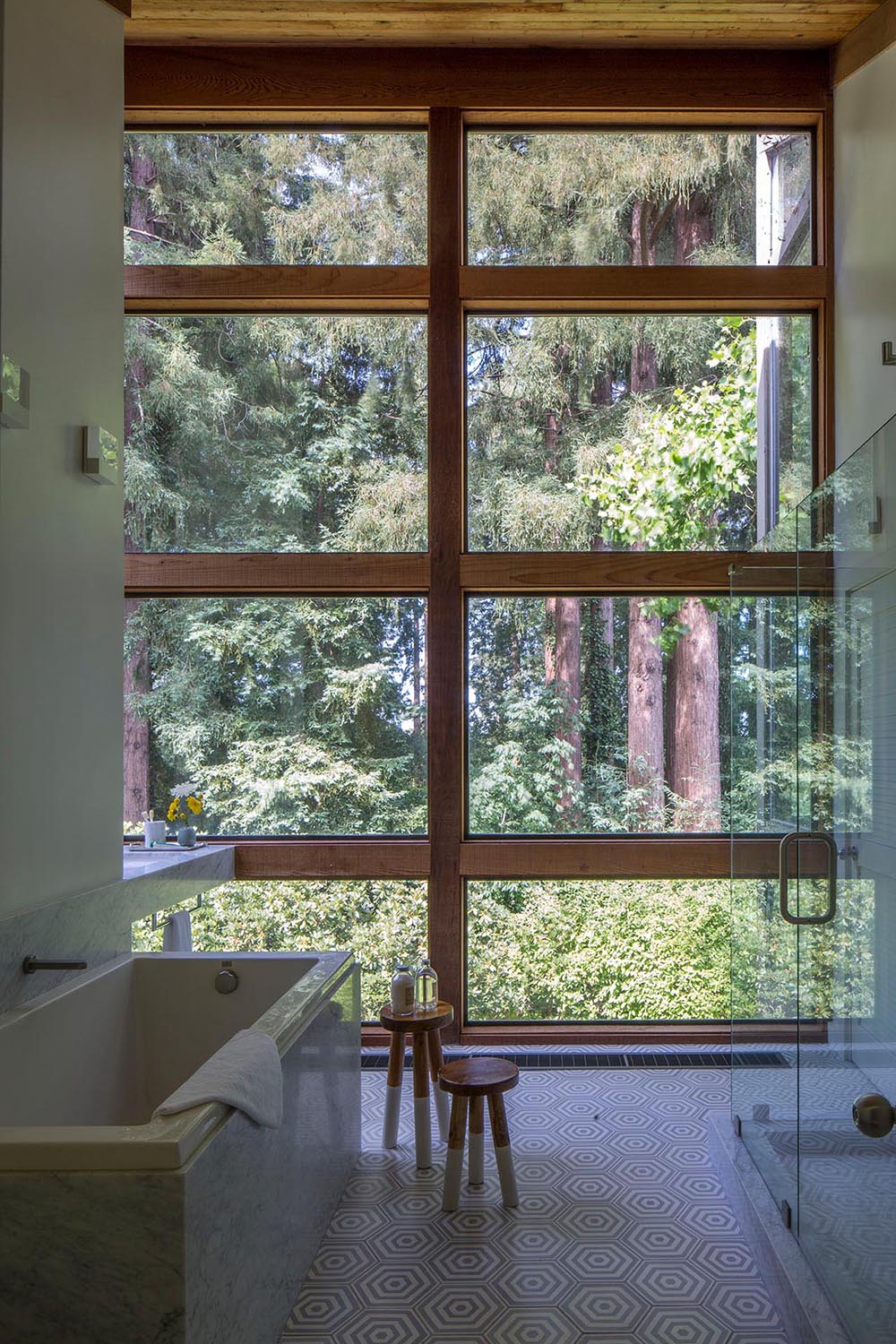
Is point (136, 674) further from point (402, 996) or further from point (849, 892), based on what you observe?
point (849, 892)

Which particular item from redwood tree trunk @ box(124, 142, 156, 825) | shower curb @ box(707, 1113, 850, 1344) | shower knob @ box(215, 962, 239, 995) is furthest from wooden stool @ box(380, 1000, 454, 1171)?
redwood tree trunk @ box(124, 142, 156, 825)

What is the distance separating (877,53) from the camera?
353 cm

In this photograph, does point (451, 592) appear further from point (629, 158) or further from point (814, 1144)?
point (814, 1144)

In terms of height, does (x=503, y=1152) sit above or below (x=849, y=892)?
below

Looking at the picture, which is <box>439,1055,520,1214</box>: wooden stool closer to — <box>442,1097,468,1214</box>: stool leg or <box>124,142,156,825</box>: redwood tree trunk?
<box>442,1097,468,1214</box>: stool leg

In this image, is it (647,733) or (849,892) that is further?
(647,733)

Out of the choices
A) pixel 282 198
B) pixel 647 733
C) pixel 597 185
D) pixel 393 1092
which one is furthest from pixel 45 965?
pixel 597 185

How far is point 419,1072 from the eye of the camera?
2.87 metres

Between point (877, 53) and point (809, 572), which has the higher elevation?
point (877, 53)

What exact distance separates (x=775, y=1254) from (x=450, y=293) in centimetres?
319

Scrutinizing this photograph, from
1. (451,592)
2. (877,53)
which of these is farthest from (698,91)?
(451,592)

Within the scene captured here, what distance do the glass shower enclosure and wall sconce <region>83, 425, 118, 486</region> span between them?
177 centimetres

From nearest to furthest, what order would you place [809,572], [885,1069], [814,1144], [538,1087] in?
[885,1069]
[814,1144]
[809,572]
[538,1087]

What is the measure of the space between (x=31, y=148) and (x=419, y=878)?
2.58 metres
